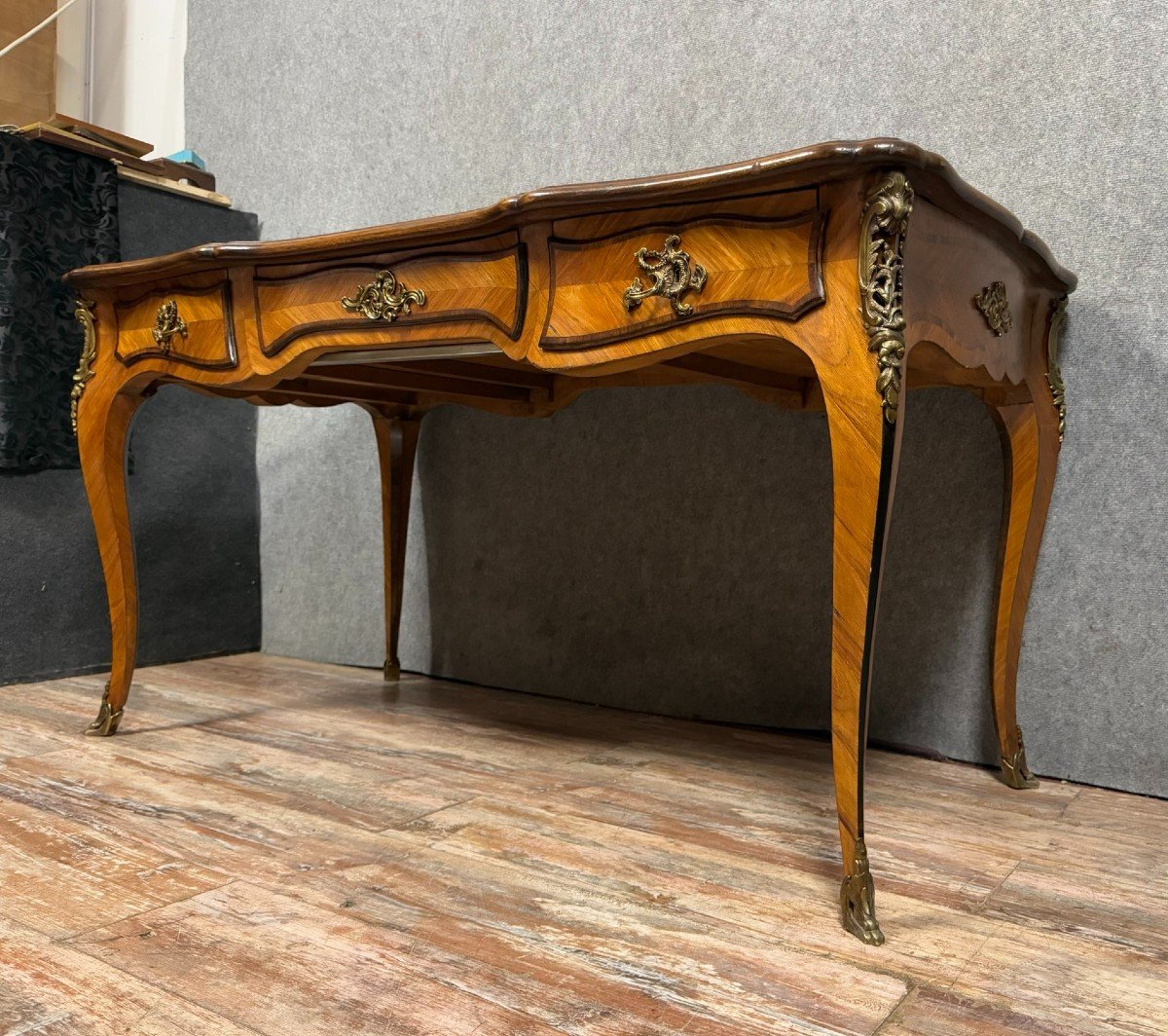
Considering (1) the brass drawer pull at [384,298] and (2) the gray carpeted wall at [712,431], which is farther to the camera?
(2) the gray carpeted wall at [712,431]

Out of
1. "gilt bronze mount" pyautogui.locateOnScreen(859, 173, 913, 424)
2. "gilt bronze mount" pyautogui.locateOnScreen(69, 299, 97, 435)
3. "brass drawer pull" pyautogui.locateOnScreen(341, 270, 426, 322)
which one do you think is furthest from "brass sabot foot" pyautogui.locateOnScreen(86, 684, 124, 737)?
"gilt bronze mount" pyautogui.locateOnScreen(859, 173, 913, 424)

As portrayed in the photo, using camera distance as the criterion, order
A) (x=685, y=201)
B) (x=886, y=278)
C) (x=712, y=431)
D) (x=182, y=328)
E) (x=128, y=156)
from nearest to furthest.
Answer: (x=886, y=278) < (x=685, y=201) < (x=182, y=328) < (x=712, y=431) < (x=128, y=156)

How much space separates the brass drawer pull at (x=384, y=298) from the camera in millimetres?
1272

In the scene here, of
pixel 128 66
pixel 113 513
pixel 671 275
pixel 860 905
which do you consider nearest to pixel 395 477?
pixel 113 513

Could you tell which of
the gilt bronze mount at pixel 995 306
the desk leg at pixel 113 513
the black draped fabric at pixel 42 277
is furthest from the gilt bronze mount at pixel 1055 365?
the black draped fabric at pixel 42 277

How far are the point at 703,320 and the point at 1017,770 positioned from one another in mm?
819

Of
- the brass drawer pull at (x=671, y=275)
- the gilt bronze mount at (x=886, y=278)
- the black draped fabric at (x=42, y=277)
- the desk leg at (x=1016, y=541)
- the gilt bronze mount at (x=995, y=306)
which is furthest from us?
the black draped fabric at (x=42, y=277)

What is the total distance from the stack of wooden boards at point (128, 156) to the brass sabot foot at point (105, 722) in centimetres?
111

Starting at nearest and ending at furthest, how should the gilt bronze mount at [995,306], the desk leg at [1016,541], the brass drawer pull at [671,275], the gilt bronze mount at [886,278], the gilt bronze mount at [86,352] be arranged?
the gilt bronze mount at [886,278] → the brass drawer pull at [671,275] → the gilt bronze mount at [995,306] → the desk leg at [1016,541] → the gilt bronze mount at [86,352]

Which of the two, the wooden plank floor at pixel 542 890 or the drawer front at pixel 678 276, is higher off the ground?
the drawer front at pixel 678 276

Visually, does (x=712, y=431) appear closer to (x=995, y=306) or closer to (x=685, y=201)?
(x=995, y=306)

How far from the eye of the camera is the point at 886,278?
914 mm

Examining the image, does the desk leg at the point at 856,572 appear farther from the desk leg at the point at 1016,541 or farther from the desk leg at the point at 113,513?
the desk leg at the point at 113,513

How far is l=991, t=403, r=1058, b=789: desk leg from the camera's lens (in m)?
1.39
